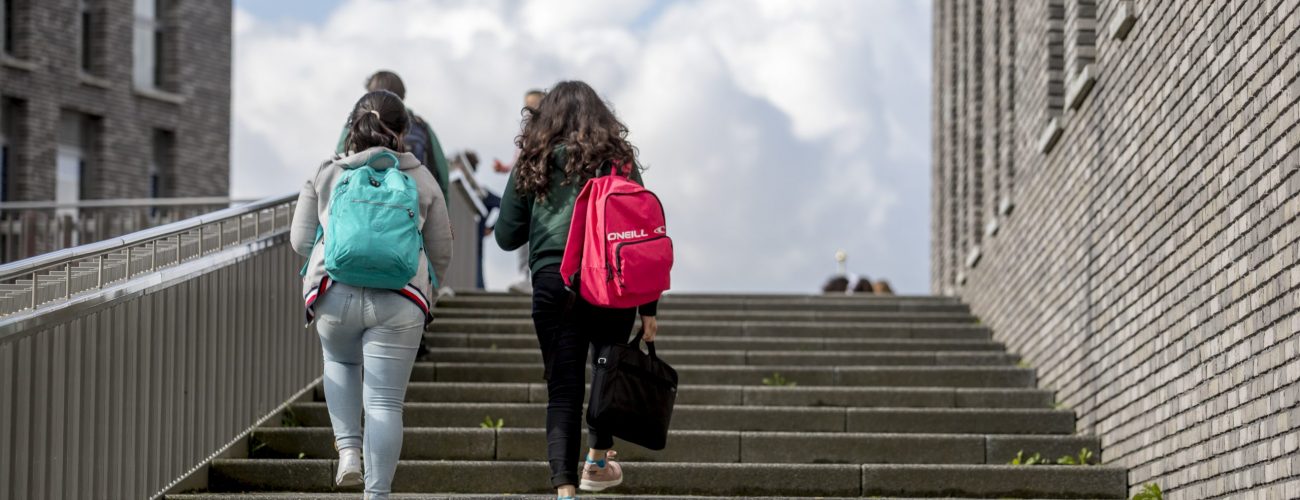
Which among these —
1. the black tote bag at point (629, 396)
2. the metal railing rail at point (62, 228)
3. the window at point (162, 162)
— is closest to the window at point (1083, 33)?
the black tote bag at point (629, 396)

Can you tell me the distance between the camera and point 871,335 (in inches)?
518

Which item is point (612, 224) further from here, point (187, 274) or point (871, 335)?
point (871, 335)

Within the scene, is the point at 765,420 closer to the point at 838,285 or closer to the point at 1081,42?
the point at 1081,42

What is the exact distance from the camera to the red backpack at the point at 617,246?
6902 millimetres

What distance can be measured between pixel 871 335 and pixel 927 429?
2.98 m

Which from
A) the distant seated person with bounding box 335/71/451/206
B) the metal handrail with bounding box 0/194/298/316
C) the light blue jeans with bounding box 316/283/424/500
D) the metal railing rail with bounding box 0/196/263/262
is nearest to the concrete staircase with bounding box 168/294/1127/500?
the metal handrail with bounding box 0/194/298/316

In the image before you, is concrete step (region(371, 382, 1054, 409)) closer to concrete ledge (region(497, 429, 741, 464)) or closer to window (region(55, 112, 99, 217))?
concrete ledge (region(497, 429, 741, 464))

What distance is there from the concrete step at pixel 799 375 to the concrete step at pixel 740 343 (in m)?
0.91

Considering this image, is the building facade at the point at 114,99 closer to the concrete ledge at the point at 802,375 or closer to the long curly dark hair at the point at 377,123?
the concrete ledge at the point at 802,375

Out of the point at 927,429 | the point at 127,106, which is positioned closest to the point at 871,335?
the point at 927,429

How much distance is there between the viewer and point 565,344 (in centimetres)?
713

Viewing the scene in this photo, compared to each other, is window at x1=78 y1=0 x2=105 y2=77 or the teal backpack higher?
window at x1=78 y1=0 x2=105 y2=77

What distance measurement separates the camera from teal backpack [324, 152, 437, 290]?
→ 6656 mm

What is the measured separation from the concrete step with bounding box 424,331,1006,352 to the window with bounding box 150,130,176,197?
743 inches
